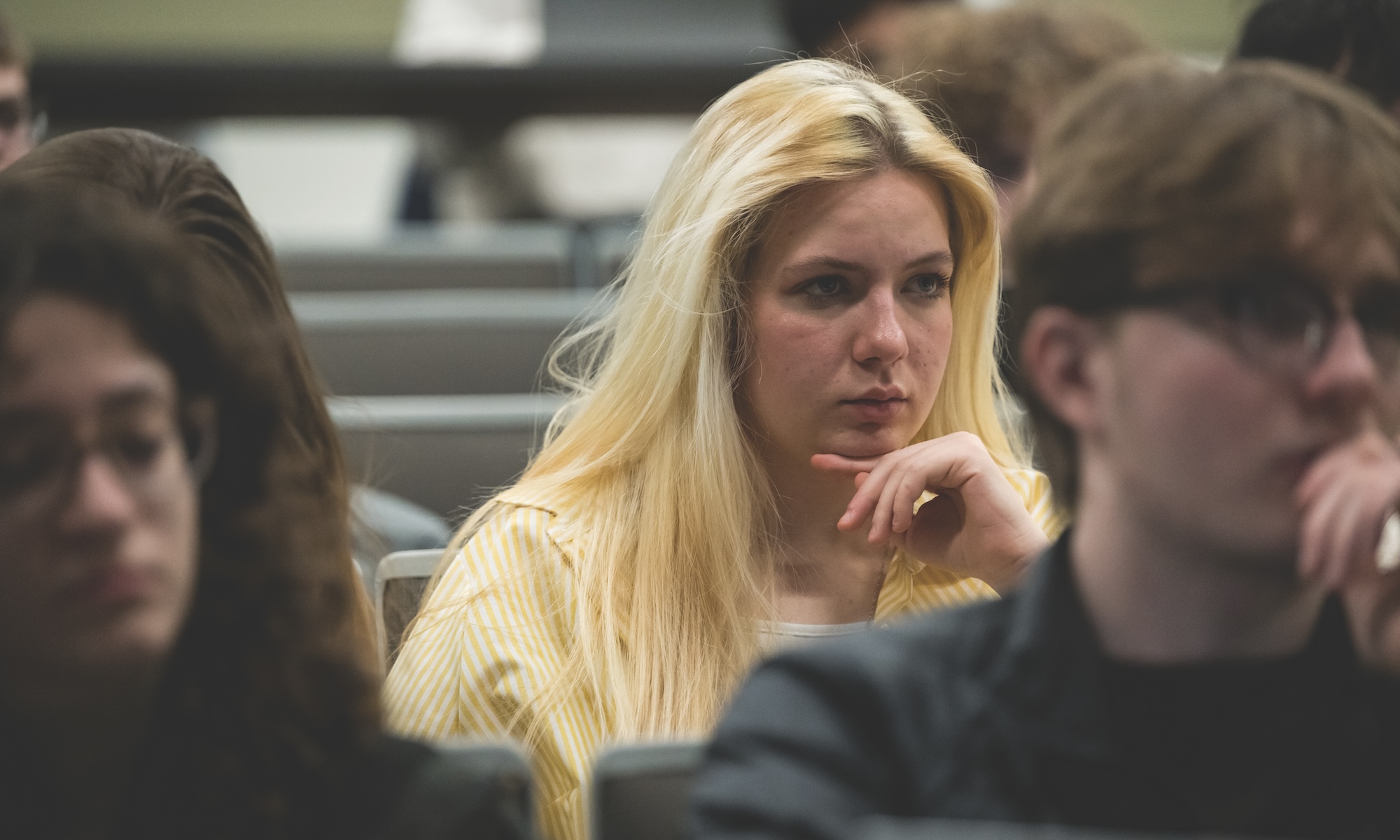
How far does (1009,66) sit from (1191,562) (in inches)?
87.7

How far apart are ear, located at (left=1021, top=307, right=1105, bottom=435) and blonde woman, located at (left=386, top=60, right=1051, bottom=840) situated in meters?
0.57

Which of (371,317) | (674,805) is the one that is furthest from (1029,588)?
(371,317)

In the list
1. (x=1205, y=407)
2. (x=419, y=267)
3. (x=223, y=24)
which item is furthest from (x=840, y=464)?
(x=223, y=24)

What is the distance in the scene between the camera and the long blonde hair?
5.37 ft

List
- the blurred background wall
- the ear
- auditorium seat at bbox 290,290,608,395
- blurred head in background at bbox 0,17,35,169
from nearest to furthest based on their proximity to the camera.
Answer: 1. the ear
2. blurred head in background at bbox 0,17,35,169
3. auditorium seat at bbox 290,290,608,395
4. the blurred background wall

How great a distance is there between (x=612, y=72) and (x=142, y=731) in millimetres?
4426

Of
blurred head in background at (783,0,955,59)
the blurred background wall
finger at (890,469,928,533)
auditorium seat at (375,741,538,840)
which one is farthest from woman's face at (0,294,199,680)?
the blurred background wall

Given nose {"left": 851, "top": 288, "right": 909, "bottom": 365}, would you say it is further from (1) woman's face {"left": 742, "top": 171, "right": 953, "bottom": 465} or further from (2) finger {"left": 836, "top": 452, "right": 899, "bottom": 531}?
(2) finger {"left": 836, "top": 452, "right": 899, "bottom": 531}

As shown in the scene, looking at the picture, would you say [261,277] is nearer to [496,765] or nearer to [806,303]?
[806,303]

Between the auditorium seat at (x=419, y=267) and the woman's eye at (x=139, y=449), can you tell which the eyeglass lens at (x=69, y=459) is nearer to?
the woman's eye at (x=139, y=449)

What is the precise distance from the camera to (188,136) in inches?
211

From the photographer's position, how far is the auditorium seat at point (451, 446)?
90.0 inches

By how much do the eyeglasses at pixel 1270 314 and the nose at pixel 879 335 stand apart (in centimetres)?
73

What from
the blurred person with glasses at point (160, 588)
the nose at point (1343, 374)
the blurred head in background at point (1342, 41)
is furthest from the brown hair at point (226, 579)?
the blurred head in background at point (1342, 41)
